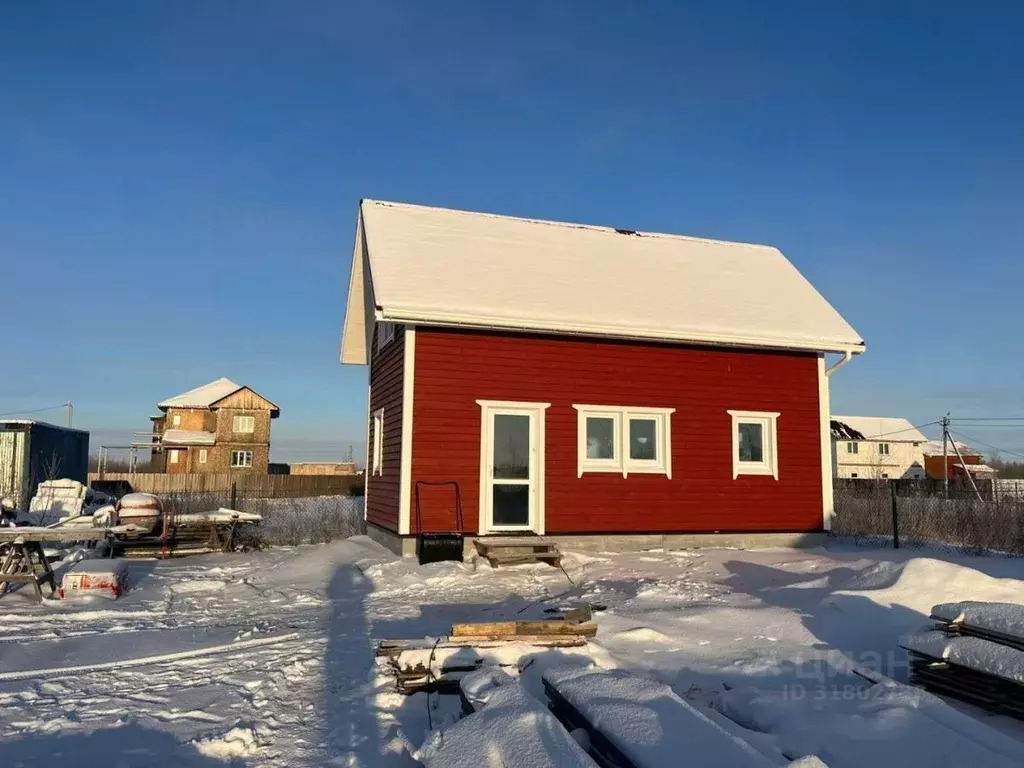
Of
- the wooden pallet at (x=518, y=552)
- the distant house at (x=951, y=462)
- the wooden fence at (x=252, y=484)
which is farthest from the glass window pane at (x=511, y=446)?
the distant house at (x=951, y=462)

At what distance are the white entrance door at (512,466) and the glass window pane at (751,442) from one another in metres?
3.76

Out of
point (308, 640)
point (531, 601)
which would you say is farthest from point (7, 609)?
point (531, 601)

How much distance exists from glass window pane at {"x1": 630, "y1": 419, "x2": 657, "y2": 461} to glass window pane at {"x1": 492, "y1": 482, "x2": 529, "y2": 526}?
2030 millimetres

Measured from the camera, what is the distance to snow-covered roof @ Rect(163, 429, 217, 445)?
5025 cm

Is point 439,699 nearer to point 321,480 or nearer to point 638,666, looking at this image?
point 638,666

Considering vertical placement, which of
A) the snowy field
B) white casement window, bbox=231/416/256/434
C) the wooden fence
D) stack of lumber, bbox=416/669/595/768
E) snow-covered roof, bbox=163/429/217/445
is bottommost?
the snowy field

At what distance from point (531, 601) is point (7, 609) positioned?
5.93 metres

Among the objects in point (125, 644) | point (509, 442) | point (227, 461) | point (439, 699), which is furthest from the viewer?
point (227, 461)

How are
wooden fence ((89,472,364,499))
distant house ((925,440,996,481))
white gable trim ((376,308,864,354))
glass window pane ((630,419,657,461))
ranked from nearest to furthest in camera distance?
white gable trim ((376,308,864,354)) < glass window pane ((630,419,657,461)) < wooden fence ((89,472,364,499)) < distant house ((925,440,996,481))

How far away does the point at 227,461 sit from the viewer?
51.6 metres

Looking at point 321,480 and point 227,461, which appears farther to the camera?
point 227,461

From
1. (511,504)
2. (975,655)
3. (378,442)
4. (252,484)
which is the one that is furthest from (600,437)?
(252,484)

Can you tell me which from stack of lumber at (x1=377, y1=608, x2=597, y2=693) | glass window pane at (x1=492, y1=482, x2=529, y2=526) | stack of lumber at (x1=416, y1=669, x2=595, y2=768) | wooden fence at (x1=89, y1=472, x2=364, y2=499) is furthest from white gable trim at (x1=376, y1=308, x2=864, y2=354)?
wooden fence at (x1=89, y1=472, x2=364, y2=499)

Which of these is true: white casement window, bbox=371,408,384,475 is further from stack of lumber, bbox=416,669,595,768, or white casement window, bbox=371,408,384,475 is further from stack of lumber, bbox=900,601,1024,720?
stack of lumber, bbox=416,669,595,768
